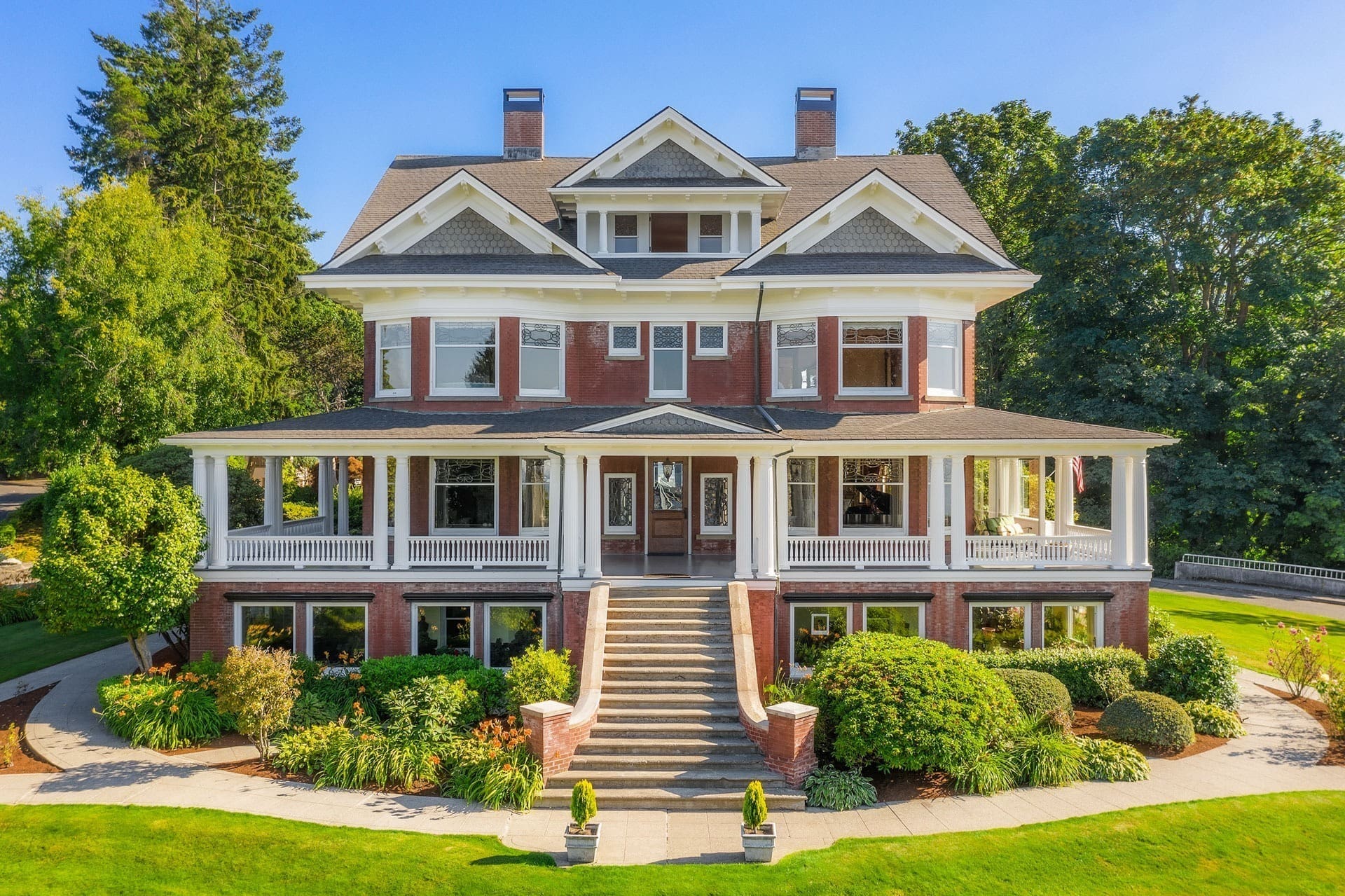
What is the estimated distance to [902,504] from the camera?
19.5 meters

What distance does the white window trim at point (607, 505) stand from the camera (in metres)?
20.5

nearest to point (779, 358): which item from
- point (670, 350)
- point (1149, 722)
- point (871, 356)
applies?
point (871, 356)

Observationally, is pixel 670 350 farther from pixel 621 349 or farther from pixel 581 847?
pixel 581 847

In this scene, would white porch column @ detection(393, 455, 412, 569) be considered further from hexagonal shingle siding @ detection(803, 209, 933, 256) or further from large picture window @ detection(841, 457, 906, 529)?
hexagonal shingle siding @ detection(803, 209, 933, 256)

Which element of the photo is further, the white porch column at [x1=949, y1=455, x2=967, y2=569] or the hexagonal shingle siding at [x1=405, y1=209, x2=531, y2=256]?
the hexagonal shingle siding at [x1=405, y1=209, x2=531, y2=256]

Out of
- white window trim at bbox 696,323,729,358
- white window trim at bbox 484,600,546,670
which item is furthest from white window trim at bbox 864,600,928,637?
white window trim at bbox 696,323,729,358

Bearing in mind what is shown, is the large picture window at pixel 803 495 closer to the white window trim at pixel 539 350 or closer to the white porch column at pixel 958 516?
the white porch column at pixel 958 516

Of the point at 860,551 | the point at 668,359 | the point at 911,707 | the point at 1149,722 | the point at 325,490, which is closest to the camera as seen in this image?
the point at 911,707

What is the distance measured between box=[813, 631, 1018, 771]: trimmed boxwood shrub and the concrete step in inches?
46.2

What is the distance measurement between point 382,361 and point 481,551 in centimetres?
604

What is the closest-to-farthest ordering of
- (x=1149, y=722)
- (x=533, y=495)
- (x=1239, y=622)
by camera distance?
1. (x=1149, y=722)
2. (x=533, y=495)
3. (x=1239, y=622)

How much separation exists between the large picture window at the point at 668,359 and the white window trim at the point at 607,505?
222 centimetres

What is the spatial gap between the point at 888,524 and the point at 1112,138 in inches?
1094

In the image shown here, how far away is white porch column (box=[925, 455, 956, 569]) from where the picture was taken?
17.0 m
